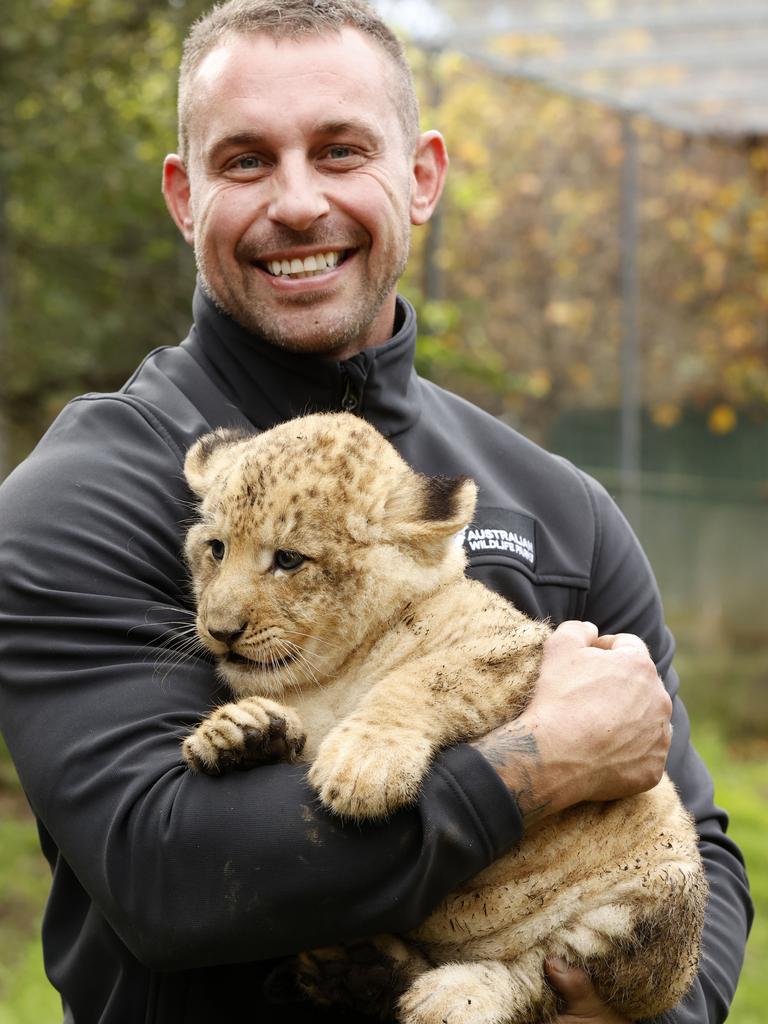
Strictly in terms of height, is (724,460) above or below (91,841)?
below

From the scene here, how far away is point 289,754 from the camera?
2.83 meters

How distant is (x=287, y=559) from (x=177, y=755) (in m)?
0.58

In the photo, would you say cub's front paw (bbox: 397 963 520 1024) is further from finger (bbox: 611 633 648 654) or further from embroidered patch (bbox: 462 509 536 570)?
embroidered patch (bbox: 462 509 536 570)

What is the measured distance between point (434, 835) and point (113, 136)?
6.32 m

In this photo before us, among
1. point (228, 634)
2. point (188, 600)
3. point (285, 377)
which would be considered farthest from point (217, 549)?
point (285, 377)

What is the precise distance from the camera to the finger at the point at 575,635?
3.10 metres

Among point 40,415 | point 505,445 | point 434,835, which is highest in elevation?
point 505,445

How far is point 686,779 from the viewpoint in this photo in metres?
3.62

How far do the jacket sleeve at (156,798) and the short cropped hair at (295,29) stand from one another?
1435 mm

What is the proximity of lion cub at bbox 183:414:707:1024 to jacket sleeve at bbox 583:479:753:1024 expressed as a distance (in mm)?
285

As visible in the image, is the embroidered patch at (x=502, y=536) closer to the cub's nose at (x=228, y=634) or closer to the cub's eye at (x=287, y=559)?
the cub's eye at (x=287, y=559)

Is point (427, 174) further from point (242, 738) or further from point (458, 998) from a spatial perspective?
point (458, 998)

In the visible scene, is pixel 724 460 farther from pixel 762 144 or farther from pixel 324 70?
pixel 324 70

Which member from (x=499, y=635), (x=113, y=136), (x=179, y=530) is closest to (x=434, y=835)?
(x=499, y=635)
